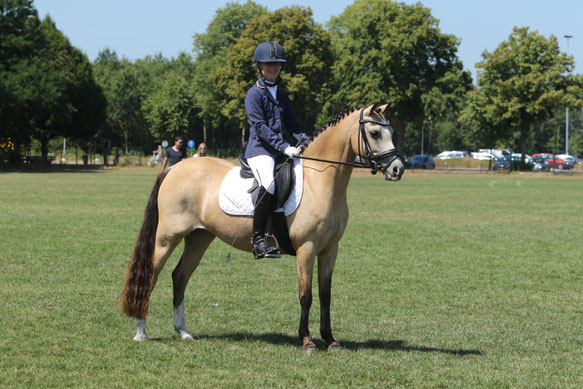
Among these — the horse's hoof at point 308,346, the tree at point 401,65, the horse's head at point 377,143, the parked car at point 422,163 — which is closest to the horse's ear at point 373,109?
the horse's head at point 377,143

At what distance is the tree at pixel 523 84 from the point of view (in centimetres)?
6906

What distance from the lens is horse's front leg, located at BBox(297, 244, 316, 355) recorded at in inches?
303

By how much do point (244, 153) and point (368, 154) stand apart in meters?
1.49

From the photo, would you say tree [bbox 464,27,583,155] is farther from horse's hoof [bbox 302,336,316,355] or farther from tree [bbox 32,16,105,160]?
horse's hoof [bbox 302,336,316,355]

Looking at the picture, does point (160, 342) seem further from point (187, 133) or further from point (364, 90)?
point (187, 133)

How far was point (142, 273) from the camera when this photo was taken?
328 inches

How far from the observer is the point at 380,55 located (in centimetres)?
7431

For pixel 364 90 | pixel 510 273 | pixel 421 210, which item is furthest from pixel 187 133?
pixel 510 273

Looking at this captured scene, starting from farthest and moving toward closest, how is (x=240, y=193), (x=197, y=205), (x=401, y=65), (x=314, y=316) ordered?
(x=401, y=65), (x=314, y=316), (x=197, y=205), (x=240, y=193)

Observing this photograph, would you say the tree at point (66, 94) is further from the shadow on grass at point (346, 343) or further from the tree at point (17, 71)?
the shadow on grass at point (346, 343)

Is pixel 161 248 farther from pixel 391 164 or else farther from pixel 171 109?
pixel 171 109

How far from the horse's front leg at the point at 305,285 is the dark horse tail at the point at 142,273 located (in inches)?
70.5

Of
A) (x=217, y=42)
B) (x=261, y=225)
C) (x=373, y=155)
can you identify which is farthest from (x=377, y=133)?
(x=217, y=42)

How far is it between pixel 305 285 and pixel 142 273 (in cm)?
195
